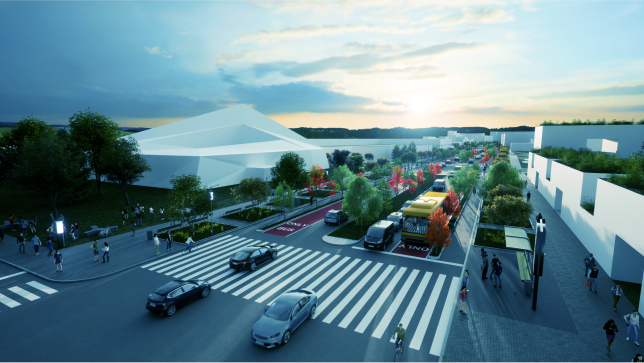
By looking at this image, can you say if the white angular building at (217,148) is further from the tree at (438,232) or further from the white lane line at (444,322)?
the white lane line at (444,322)

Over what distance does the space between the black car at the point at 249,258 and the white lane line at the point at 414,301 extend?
32.2ft

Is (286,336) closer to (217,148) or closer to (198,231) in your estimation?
(198,231)

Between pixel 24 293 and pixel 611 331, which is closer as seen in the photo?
pixel 611 331

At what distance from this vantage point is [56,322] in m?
13.2

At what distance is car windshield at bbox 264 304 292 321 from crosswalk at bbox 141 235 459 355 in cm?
216

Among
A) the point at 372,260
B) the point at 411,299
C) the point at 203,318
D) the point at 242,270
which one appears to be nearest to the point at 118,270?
the point at 242,270

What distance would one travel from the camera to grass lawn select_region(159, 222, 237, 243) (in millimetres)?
25312

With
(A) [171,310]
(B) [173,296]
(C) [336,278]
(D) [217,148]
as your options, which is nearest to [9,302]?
(A) [171,310]

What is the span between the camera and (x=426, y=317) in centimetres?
1324

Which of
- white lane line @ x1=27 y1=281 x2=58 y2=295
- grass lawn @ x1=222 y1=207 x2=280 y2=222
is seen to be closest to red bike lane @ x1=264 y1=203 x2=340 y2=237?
grass lawn @ x1=222 y1=207 x2=280 y2=222

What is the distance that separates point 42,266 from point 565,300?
3146cm

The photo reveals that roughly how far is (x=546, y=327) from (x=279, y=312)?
11.3 m

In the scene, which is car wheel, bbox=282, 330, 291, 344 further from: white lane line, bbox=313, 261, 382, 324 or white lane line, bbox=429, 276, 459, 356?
white lane line, bbox=429, 276, 459, 356

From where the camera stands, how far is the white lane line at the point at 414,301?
12945mm
